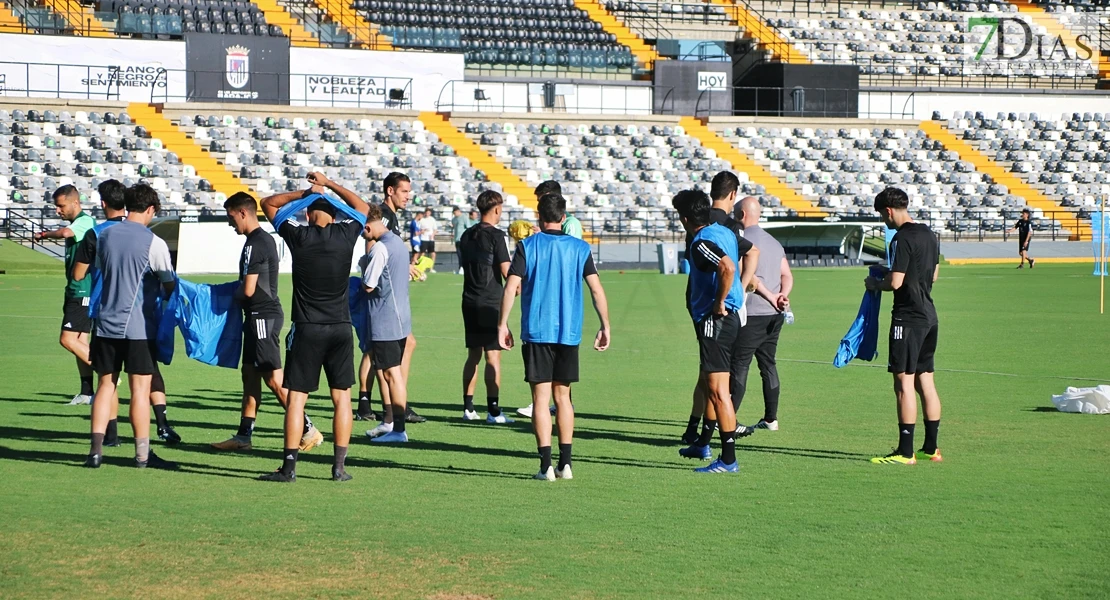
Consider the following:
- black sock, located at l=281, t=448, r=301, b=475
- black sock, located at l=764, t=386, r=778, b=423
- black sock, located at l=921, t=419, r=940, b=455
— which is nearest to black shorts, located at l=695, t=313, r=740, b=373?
black sock, located at l=921, t=419, r=940, b=455

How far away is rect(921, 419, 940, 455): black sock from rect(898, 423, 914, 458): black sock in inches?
6.3

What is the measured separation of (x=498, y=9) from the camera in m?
52.5

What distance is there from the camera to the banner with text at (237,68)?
145 feet

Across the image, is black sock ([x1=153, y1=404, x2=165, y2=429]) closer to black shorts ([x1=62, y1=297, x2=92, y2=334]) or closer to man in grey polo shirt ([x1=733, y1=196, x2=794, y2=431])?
black shorts ([x1=62, y1=297, x2=92, y2=334])

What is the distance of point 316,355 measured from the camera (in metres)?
8.34

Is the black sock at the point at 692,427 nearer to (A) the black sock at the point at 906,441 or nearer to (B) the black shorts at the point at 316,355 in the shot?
(A) the black sock at the point at 906,441

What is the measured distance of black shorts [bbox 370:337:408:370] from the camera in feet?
33.9

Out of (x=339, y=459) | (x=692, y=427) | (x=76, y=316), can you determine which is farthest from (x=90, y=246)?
(x=692, y=427)

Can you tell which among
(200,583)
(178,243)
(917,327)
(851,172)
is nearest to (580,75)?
(851,172)

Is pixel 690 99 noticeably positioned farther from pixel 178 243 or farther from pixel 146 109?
pixel 178 243

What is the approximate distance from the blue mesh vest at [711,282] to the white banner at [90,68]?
36.8 m

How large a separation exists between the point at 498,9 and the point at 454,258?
17.2 metres
